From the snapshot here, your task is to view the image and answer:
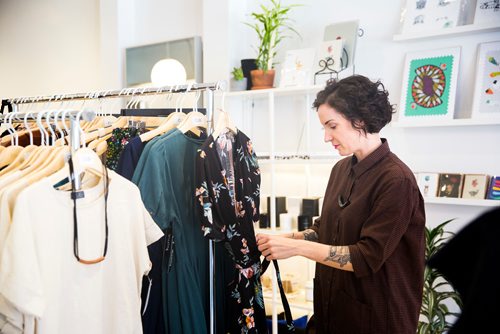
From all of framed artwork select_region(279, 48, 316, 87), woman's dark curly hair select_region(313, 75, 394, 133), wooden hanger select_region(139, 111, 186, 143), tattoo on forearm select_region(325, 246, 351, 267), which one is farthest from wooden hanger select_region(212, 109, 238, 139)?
framed artwork select_region(279, 48, 316, 87)

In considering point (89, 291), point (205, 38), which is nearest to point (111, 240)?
point (89, 291)

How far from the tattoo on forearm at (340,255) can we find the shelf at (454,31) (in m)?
1.52

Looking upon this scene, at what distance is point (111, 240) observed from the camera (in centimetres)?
137

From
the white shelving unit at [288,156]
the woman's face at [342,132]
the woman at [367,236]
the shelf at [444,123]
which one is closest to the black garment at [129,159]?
the woman at [367,236]

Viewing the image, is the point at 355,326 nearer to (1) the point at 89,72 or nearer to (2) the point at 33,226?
(2) the point at 33,226

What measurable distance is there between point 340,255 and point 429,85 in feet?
4.74

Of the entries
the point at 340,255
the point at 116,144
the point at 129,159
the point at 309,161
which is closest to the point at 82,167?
the point at 129,159

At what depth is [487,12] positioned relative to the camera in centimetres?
224

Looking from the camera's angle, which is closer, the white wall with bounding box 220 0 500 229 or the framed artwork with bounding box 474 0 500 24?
the framed artwork with bounding box 474 0 500 24

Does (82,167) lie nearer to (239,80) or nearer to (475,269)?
(475,269)

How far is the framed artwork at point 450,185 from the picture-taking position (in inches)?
91.2

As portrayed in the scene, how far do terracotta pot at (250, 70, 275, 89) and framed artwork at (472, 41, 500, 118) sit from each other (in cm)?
118

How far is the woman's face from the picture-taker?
1561 millimetres

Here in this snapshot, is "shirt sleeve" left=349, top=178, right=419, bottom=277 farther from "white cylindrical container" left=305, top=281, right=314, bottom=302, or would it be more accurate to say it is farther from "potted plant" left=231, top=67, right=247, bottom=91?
"potted plant" left=231, top=67, right=247, bottom=91
